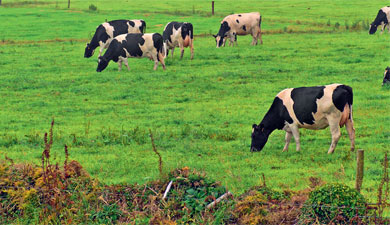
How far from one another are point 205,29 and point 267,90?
22801 mm

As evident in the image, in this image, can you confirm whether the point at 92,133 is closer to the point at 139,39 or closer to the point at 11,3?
the point at 139,39

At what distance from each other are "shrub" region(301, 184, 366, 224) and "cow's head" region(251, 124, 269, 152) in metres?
6.09

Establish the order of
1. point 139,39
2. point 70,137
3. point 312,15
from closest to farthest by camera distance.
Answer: point 70,137
point 139,39
point 312,15

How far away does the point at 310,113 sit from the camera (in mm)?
14148

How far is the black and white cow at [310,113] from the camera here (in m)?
14.0

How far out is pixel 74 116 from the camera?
62.5ft

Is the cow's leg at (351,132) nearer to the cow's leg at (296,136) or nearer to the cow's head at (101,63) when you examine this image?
the cow's leg at (296,136)

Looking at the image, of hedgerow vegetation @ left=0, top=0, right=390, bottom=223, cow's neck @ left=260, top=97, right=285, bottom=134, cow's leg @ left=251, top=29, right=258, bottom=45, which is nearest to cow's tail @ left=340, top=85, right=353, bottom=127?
hedgerow vegetation @ left=0, top=0, right=390, bottom=223

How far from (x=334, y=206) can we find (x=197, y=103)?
41.0 feet

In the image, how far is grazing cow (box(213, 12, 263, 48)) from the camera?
36094mm

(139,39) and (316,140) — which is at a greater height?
(139,39)

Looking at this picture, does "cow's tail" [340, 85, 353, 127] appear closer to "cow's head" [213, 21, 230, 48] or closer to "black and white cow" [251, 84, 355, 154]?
"black and white cow" [251, 84, 355, 154]

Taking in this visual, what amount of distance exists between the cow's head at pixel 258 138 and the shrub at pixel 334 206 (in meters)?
6.09

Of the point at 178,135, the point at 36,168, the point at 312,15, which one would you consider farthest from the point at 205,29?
the point at 36,168
